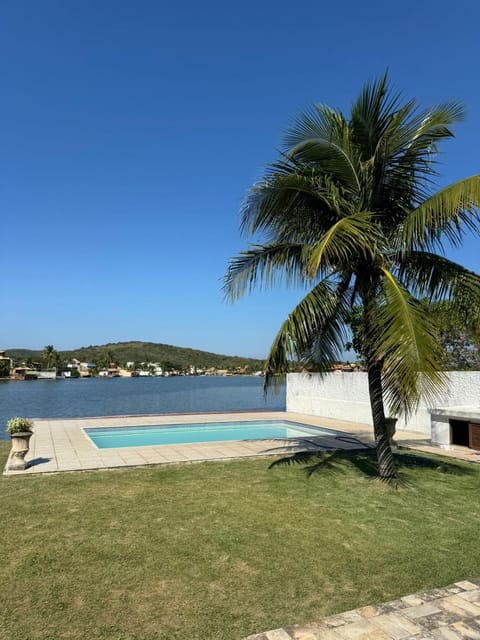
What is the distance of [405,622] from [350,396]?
45.2 feet

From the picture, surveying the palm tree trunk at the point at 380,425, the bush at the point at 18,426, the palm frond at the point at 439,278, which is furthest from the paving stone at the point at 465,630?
the bush at the point at 18,426

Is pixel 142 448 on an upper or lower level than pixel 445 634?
lower

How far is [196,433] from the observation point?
47.6ft

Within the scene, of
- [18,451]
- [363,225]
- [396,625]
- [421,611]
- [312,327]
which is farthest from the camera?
[18,451]

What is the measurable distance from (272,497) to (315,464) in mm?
2438

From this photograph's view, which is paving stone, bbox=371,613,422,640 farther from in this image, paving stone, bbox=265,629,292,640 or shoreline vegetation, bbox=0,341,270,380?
shoreline vegetation, bbox=0,341,270,380

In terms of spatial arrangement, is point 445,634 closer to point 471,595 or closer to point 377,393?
point 471,595

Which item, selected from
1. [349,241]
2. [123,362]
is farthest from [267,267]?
[123,362]

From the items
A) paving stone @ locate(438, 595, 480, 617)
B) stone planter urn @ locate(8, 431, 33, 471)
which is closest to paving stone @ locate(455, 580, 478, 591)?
paving stone @ locate(438, 595, 480, 617)

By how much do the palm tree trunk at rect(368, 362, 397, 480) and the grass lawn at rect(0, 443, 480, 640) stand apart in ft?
0.97

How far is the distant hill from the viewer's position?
13012cm

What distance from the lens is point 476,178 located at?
551cm

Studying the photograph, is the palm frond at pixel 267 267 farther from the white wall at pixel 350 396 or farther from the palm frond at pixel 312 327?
the white wall at pixel 350 396

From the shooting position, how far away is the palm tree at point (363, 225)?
621cm
